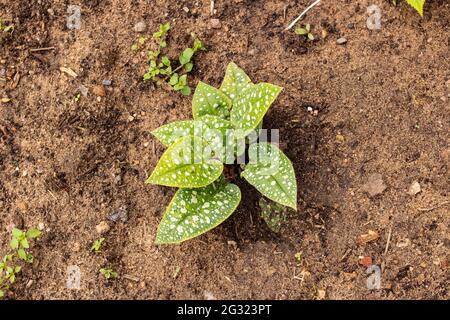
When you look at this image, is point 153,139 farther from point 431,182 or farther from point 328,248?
point 431,182

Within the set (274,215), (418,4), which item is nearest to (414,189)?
(274,215)

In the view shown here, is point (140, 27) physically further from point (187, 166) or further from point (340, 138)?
point (340, 138)

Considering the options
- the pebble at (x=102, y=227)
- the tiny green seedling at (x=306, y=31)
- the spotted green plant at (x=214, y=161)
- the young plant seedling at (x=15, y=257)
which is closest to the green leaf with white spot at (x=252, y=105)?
the spotted green plant at (x=214, y=161)

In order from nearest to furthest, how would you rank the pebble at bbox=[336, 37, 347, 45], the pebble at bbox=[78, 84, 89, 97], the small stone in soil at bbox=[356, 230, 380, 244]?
the small stone in soil at bbox=[356, 230, 380, 244] < the pebble at bbox=[336, 37, 347, 45] < the pebble at bbox=[78, 84, 89, 97]

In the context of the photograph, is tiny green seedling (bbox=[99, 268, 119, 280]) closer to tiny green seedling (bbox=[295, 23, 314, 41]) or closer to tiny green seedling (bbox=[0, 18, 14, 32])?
tiny green seedling (bbox=[0, 18, 14, 32])

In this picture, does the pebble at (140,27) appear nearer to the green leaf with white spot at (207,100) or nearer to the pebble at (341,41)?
the green leaf with white spot at (207,100)

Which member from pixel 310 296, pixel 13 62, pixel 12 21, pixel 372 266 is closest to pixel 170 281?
pixel 310 296

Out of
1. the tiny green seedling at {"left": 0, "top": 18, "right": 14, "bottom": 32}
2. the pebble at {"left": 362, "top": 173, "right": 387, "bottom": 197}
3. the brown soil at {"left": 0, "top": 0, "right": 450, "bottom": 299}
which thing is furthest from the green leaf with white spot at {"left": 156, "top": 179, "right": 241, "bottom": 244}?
the tiny green seedling at {"left": 0, "top": 18, "right": 14, "bottom": 32}

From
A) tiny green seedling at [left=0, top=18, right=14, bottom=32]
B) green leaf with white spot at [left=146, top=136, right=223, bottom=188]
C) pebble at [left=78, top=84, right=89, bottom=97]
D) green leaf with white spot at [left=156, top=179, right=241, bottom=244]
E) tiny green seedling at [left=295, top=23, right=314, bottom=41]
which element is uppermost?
tiny green seedling at [left=295, top=23, right=314, bottom=41]
